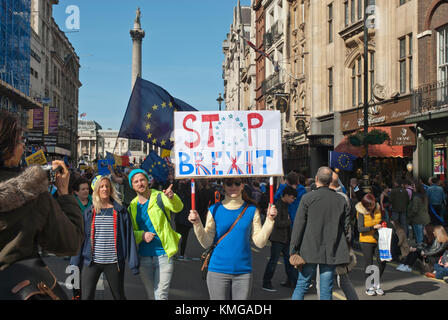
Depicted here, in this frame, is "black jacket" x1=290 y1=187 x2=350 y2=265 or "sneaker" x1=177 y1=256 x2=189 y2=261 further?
"sneaker" x1=177 y1=256 x2=189 y2=261

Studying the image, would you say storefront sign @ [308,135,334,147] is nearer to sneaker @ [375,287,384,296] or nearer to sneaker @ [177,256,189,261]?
sneaker @ [177,256,189,261]

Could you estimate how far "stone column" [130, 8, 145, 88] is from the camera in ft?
197

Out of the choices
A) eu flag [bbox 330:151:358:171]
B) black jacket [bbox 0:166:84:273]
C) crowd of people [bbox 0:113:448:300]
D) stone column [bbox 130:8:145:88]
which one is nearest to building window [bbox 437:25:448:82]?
eu flag [bbox 330:151:358:171]

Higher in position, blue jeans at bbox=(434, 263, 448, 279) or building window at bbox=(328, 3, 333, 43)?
building window at bbox=(328, 3, 333, 43)

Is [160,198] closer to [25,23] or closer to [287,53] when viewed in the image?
[287,53]

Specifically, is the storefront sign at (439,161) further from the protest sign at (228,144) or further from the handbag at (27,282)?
the handbag at (27,282)

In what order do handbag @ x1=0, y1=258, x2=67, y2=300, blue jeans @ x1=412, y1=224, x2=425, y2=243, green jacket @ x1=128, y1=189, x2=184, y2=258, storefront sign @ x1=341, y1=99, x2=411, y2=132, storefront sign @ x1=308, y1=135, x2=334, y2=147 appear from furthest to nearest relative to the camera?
storefront sign @ x1=308, y1=135, x2=334, y2=147 < storefront sign @ x1=341, y1=99, x2=411, y2=132 < blue jeans @ x1=412, y1=224, x2=425, y2=243 < green jacket @ x1=128, y1=189, x2=184, y2=258 < handbag @ x1=0, y1=258, x2=67, y2=300

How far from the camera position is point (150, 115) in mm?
9602

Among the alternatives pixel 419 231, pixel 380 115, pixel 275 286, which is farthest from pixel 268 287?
pixel 380 115

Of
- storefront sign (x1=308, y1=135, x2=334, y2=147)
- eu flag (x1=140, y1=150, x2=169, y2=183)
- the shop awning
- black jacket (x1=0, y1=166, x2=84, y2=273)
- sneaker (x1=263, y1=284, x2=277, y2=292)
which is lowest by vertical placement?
sneaker (x1=263, y1=284, x2=277, y2=292)

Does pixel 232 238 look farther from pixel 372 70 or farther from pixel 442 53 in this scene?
pixel 372 70

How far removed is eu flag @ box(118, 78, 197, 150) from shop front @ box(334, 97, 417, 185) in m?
11.3

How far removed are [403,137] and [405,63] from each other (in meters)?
3.49

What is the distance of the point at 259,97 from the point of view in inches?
1989
